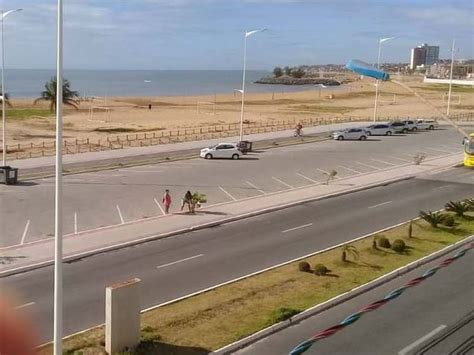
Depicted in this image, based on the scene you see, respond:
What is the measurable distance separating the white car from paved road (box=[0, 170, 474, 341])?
43.5 ft

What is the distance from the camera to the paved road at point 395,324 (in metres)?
13.7

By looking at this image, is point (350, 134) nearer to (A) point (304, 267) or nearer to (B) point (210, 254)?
(B) point (210, 254)

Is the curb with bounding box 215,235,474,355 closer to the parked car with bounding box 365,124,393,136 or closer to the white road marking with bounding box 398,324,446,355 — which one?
the white road marking with bounding box 398,324,446,355

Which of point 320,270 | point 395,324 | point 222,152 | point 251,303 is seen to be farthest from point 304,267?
point 222,152

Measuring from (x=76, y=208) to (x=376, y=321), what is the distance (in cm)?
1662

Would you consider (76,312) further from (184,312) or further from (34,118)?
(34,118)

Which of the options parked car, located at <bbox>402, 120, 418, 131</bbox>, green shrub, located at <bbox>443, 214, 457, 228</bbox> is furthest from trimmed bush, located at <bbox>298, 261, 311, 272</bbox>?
parked car, located at <bbox>402, 120, 418, 131</bbox>

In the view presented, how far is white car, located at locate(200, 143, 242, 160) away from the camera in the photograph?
143 ft

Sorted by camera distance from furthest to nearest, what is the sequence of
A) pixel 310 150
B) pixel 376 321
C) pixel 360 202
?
pixel 310 150 → pixel 360 202 → pixel 376 321

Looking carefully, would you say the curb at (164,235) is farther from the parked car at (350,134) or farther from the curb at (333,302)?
the parked car at (350,134)

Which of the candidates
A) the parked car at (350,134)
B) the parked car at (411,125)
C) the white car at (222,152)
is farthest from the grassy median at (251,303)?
the parked car at (411,125)

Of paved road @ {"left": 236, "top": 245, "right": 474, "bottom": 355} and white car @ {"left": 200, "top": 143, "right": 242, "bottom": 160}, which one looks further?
white car @ {"left": 200, "top": 143, "right": 242, "bottom": 160}

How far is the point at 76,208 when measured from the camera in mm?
27625

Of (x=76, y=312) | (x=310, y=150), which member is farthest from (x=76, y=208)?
(x=310, y=150)
